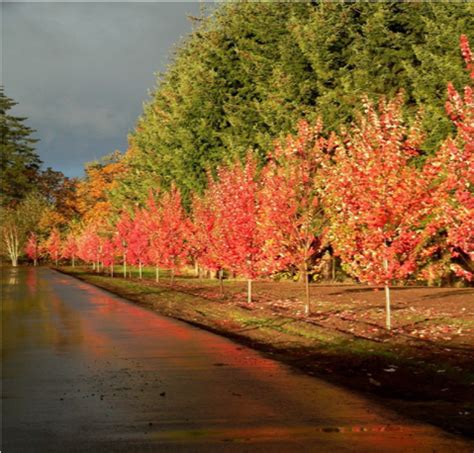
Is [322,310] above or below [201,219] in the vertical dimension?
below

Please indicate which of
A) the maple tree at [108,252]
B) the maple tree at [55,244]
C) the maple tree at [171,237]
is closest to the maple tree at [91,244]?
the maple tree at [108,252]

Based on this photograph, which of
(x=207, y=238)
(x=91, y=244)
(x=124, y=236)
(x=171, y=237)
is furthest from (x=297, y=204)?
(x=91, y=244)

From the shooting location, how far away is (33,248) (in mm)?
99062

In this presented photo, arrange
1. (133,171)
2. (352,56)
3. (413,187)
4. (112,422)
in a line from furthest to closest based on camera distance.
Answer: (133,171), (352,56), (413,187), (112,422)

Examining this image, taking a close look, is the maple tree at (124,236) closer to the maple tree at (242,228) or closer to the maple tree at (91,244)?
the maple tree at (91,244)

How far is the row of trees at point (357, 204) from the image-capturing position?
15.2 meters

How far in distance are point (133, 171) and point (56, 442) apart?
218 feet

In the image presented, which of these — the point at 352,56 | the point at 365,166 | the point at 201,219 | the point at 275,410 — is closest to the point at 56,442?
the point at 275,410

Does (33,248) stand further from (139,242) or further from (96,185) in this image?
(139,242)

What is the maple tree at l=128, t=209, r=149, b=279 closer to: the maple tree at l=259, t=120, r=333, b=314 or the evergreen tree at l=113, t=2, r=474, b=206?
the evergreen tree at l=113, t=2, r=474, b=206

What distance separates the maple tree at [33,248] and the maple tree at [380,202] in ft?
279

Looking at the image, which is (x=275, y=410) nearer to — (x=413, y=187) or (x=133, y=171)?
(x=413, y=187)

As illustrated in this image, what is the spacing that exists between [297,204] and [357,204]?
189 inches

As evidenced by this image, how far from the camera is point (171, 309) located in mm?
25609
